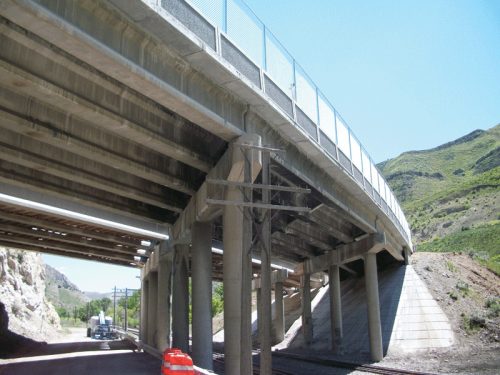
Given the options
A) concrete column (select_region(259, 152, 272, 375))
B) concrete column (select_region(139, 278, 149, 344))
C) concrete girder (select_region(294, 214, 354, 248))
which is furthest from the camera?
concrete column (select_region(139, 278, 149, 344))

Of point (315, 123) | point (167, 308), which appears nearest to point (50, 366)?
point (167, 308)

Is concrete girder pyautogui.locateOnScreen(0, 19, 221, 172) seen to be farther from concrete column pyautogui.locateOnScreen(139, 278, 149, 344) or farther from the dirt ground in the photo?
concrete column pyautogui.locateOnScreen(139, 278, 149, 344)

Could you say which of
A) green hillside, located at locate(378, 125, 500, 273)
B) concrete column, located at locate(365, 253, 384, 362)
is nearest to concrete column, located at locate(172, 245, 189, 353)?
concrete column, located at locate(365, 253, 384, 362)

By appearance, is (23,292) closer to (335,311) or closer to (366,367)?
(335,311)

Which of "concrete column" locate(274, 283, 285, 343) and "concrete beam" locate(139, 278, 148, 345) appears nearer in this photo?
"concrete beam" locate(139, 278, 148, 345)

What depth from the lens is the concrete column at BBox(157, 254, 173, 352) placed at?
3003cm

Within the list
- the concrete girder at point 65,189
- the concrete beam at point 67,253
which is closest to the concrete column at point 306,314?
the concrete beam at point 67,253

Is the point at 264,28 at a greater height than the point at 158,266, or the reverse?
the point at 264,28

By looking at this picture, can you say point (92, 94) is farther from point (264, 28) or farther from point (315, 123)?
point (315, 123)

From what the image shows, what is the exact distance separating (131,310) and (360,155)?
479 ft

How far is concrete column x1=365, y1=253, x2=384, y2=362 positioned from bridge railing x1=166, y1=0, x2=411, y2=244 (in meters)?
9.12

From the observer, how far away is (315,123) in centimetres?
1742

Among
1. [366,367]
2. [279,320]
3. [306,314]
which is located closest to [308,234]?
[366,367]

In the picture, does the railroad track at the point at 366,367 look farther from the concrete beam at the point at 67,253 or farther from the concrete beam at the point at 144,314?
the concrete beam at the point at 67,253
